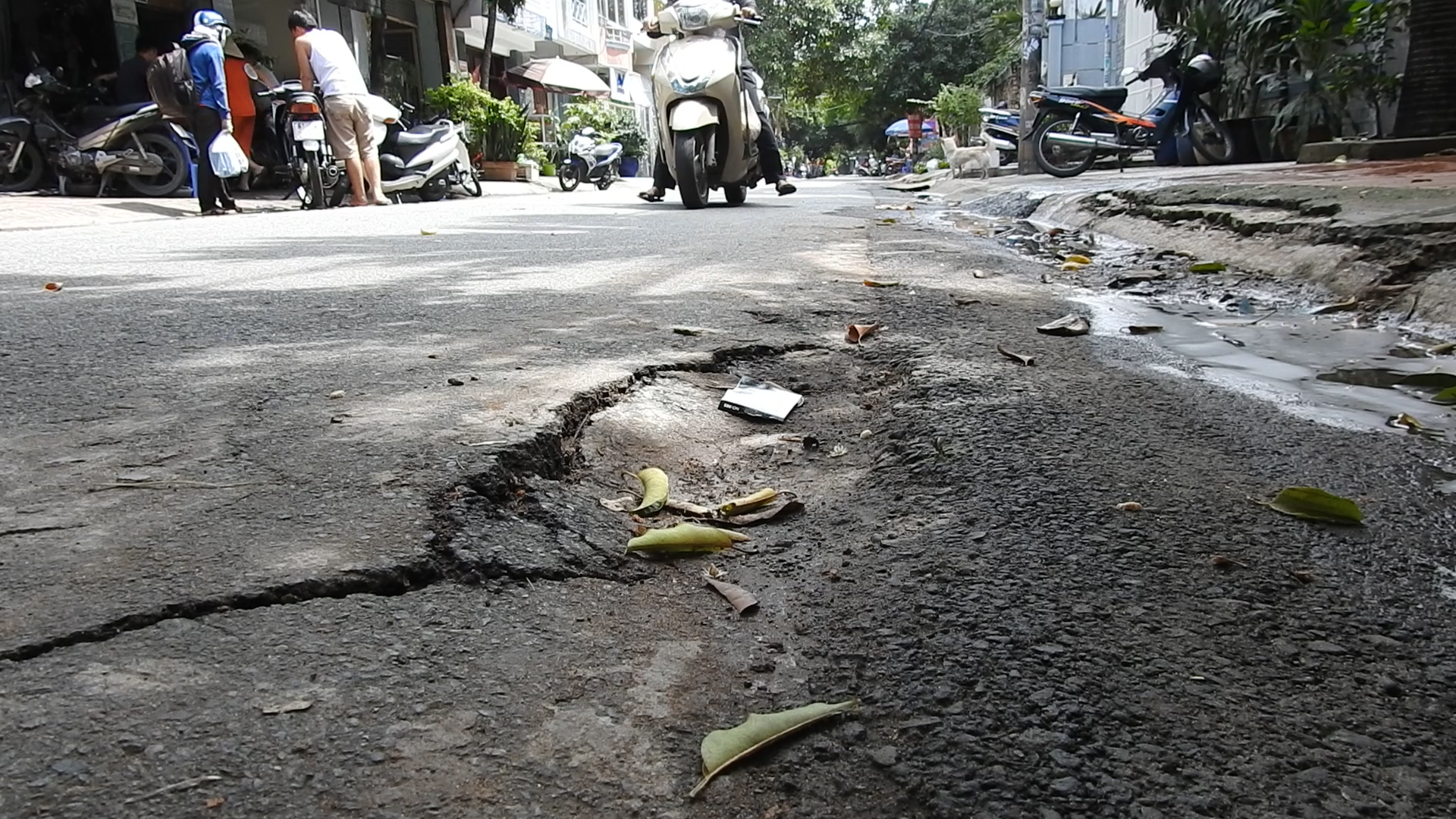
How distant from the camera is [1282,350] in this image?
265cm

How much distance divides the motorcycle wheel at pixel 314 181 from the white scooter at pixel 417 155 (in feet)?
2.47

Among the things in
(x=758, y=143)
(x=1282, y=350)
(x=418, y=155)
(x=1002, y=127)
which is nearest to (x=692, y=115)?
Result: (x=758, y=143)

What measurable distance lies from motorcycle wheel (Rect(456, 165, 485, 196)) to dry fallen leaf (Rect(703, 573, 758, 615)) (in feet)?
35.3

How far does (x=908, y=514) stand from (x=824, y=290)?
6.87 ft

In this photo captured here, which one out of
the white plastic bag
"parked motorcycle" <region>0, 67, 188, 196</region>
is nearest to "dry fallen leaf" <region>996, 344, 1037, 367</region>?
the white plastic bag

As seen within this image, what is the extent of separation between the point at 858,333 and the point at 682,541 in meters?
1.42

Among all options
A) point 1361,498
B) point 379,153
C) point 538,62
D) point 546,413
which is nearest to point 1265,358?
point 1361,498

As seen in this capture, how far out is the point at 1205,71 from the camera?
1070 cm

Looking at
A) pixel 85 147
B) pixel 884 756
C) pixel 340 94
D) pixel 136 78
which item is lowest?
pixel 884 756

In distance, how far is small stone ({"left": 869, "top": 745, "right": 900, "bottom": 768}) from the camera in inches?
35.9

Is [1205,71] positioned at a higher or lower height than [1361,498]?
higher

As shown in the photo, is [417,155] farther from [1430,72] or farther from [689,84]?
[1430,72]

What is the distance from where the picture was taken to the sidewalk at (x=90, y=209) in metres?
7.38

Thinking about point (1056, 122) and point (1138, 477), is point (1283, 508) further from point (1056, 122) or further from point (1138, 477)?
point (1056, 122)
